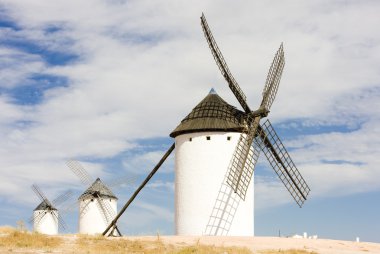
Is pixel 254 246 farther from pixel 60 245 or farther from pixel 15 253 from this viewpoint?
pixel 15 253

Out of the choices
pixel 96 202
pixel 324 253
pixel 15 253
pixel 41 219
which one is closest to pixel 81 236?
pixel 15 253

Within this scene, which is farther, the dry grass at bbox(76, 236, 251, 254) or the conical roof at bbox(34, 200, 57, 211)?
the conical roof at bbox(34, 200, 57, 211)

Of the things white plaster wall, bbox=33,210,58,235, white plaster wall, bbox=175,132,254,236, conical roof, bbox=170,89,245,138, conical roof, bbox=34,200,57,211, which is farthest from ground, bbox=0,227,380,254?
conical roof, bbox=34,200,57,211

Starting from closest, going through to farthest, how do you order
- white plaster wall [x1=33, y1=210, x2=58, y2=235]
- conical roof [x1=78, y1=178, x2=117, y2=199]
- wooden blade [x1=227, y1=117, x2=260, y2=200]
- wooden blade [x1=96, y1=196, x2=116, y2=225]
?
wooden blade [x1=227, y1=117, x2=260, y2=200] < wooden blade [x1=96, y1=196, x2=116, y2=225] < conical roof [x1=78, y1=178, x2=117, y2=199] < white plaster wall [x1=33, y1=210, x2=58, y2=235]

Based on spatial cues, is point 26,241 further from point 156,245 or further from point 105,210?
point 105,210

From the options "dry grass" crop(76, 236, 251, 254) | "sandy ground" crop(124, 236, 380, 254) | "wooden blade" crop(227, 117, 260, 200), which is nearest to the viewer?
"dry grass" crop(76, 236, 251, 254)

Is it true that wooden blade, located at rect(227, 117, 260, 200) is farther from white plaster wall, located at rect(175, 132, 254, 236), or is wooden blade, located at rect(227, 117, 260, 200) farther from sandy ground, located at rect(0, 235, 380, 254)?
sandy ground, located at rect(0, 235, 380, 254)

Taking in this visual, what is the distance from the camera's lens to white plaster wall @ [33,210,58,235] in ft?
181

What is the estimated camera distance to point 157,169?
2978 cm

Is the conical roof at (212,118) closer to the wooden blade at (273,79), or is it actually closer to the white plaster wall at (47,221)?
the wooden blade at (273,79)

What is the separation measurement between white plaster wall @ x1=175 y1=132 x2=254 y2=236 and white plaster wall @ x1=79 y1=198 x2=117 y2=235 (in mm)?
20557

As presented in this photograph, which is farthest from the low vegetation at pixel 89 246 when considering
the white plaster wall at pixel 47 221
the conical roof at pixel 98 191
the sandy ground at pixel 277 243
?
the white plaster wall at pixel 47 221

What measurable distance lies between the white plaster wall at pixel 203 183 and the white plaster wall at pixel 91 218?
20.6 metres

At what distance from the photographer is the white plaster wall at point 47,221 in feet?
181
